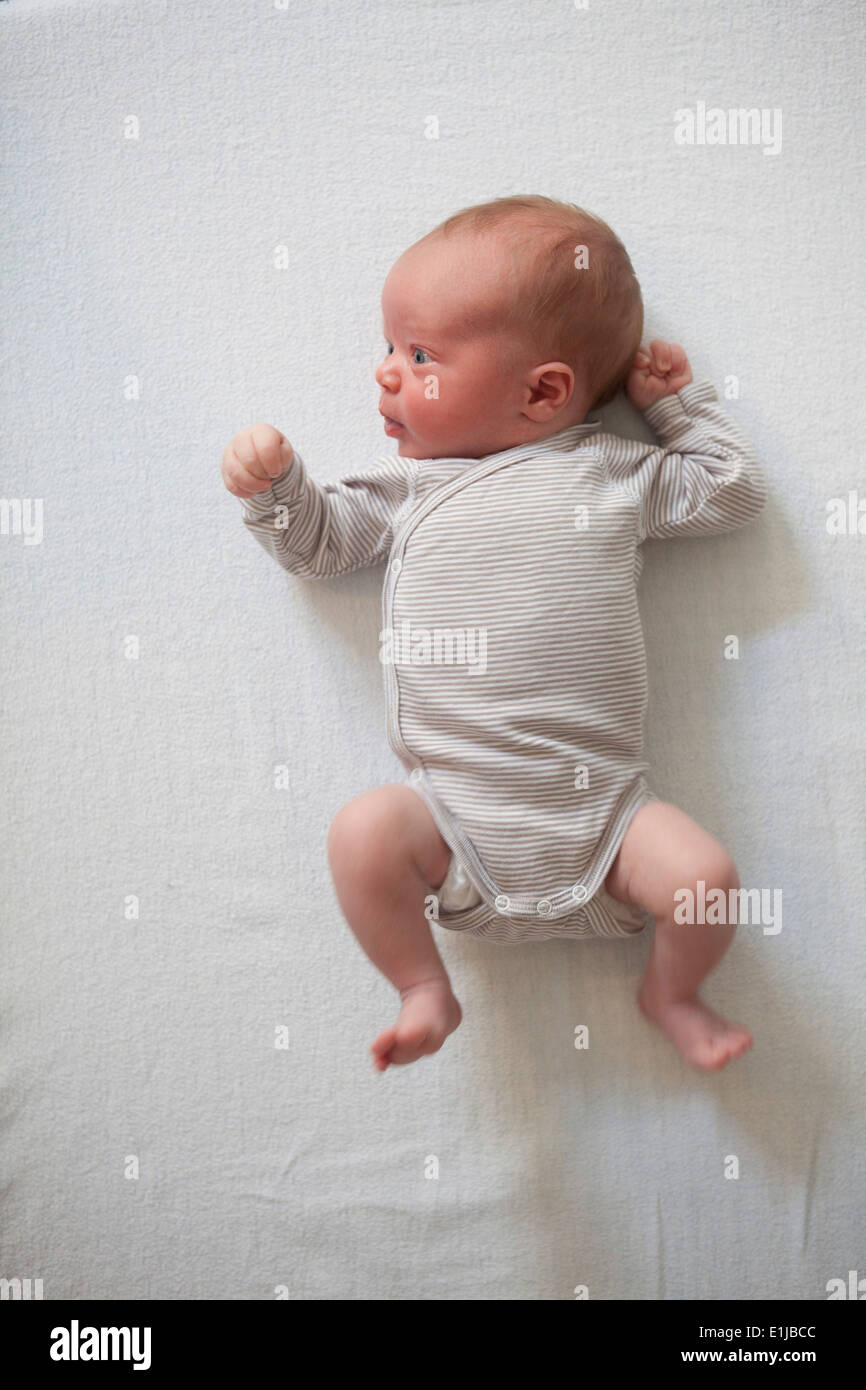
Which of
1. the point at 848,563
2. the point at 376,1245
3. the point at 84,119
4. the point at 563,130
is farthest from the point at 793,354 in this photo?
the point at 376,1245

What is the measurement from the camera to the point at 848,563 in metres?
1.31

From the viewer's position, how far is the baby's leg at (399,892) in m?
1.13

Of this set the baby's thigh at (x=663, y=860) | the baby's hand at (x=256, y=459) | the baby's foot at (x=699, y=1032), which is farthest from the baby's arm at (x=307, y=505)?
the baby's foot at (x=699, y=1032)

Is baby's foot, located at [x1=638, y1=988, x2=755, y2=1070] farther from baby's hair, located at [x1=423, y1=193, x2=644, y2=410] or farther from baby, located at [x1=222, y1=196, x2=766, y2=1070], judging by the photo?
baby's hair, located at [x1=423, y1=193, x2=644, y2=410]

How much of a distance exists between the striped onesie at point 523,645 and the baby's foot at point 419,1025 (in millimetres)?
85

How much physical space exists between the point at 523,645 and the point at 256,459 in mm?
342

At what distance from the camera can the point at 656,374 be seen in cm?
129

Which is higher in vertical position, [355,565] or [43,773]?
[355,565]

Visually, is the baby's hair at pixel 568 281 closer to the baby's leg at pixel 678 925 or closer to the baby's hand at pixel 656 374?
the baby's hand at pixel 656 374

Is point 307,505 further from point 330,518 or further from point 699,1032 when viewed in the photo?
point 699,1032

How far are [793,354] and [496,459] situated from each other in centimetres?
40

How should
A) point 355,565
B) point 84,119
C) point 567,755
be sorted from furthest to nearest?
point 84,119 → point 355,565 → point 567,755

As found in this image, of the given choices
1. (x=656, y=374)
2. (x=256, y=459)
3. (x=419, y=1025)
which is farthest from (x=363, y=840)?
(x=656, y=374)

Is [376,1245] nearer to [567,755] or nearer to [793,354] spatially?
[567,755]
